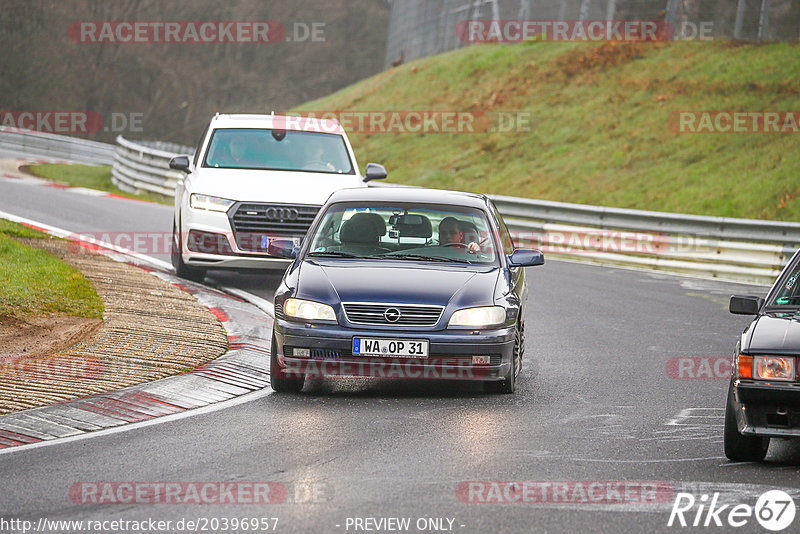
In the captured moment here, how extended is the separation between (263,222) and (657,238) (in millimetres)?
9374

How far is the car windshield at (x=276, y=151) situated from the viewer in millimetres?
15227

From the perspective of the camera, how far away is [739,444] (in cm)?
723

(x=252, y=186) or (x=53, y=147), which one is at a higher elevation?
(x=53, y=147)

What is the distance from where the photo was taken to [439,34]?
53500 mm

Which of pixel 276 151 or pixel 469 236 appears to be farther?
pixel 276 151

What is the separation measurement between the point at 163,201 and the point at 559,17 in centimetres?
2038

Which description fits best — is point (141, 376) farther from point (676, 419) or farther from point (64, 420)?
point (676, 419)

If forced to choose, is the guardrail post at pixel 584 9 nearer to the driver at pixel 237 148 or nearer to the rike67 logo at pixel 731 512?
the driver at pixel 237 148
